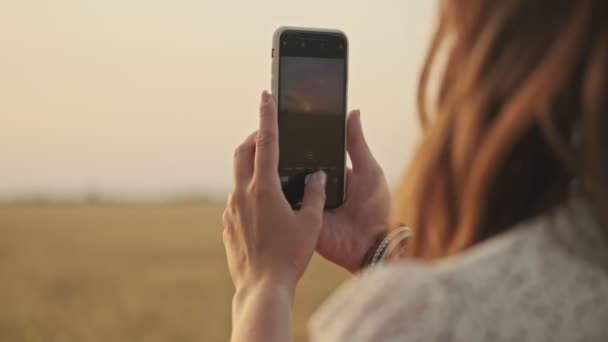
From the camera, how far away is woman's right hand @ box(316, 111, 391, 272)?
0.94 metres

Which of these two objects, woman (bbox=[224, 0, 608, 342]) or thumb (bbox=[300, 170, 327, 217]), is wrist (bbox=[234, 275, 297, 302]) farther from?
woman (bbox=[224, 0, 608, 342])

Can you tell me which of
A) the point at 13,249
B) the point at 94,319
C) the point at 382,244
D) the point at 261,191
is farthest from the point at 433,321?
the point at 13,249

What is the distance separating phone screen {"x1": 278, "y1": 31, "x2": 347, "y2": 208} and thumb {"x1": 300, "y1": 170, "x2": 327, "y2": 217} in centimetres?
8

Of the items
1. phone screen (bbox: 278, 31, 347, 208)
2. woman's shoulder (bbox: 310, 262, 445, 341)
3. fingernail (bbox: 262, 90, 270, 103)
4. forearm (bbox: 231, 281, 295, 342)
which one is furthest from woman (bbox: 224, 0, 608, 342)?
phone screen (bbox: 278, 31, 347, 208)

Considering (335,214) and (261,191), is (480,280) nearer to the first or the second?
(261,191)

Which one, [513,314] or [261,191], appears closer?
[513,314]

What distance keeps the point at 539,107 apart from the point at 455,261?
0.25 feet

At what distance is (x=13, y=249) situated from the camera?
12.8ft

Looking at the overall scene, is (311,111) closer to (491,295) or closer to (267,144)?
(267,144)

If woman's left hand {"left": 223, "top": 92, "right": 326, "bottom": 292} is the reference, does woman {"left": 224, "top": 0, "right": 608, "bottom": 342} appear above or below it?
above

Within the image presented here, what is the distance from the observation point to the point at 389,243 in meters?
0.93

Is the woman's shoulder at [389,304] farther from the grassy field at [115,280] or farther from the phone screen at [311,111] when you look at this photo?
the grassy field at [115,280]

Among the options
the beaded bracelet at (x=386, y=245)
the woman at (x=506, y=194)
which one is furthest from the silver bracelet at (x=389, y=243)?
the woman at (x=506, y=194)

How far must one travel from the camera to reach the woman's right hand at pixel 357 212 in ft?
3.08
